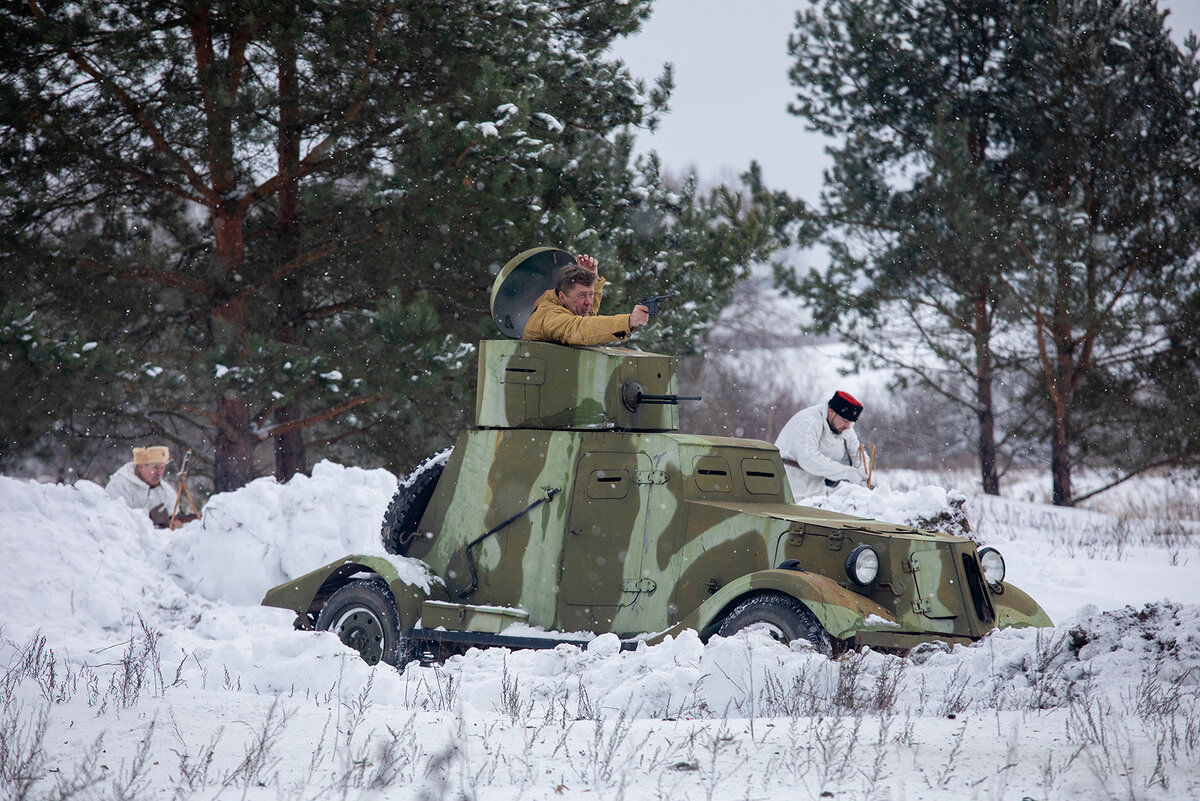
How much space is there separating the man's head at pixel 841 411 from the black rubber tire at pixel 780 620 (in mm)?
4478

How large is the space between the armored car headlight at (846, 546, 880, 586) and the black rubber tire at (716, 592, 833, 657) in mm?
408

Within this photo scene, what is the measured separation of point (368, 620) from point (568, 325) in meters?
2.54

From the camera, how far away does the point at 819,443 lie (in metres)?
10.4

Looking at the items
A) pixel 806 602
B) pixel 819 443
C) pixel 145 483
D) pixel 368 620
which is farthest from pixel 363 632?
pixel 145 483

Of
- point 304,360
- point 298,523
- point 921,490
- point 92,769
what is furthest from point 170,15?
point 92,769

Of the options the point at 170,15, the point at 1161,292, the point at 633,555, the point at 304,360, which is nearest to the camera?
the point at 633,555

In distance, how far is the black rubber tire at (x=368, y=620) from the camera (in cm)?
778

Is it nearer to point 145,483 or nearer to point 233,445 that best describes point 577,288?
point 145,483

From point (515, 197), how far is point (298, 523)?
479 cm

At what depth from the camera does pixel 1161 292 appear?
54.9 feet

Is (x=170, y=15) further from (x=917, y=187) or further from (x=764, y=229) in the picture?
(x=917, y=187)

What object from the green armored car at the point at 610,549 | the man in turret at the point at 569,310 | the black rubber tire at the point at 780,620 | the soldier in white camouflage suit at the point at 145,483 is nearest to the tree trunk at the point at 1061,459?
A: the green armored car at the point at 610,549

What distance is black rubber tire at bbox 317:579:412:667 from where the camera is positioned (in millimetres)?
7777

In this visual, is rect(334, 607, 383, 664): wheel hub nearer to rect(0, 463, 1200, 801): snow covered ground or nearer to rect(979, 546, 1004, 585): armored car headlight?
rect(0, 463, 1200, 801): snow covered ground
